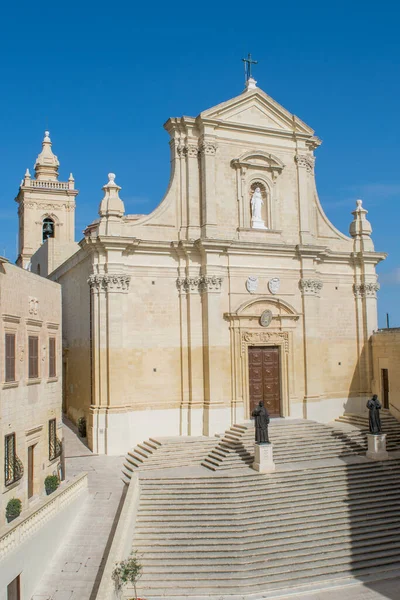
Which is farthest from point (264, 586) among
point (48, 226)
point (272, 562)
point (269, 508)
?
point (48, 226)

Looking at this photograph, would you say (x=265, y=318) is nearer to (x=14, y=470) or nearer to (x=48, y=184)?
(x=14, y=470)

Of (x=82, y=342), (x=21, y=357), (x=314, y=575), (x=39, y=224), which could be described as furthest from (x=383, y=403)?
(x=39, y=224)

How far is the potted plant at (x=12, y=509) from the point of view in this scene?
14.3 m

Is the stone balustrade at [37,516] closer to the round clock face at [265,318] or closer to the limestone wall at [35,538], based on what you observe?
the limestone wall at [35,538]

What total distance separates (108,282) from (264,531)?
37.7ft

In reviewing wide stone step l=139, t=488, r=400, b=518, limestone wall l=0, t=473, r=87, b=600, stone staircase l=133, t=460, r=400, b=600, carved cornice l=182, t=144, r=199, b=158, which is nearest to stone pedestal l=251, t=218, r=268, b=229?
carved cornice l=182, t=144, r=199, b=158

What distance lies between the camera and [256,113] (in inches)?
1033

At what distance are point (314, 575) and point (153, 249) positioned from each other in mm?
14258

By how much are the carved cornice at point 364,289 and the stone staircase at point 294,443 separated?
7.08 m

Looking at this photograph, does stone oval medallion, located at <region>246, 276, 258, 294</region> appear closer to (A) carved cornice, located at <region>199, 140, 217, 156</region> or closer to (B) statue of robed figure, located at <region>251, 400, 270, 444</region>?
(A) carved cornice, located at <region>199, 140, 217, 156</region>

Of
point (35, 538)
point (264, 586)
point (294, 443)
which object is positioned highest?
point (294, 443)

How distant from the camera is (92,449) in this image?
22.3 m

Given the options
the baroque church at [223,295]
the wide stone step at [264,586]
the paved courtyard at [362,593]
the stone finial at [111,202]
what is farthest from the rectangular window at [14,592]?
the stone finial at [111,202]

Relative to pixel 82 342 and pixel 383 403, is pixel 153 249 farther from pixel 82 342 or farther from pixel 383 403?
pixel 383 403
